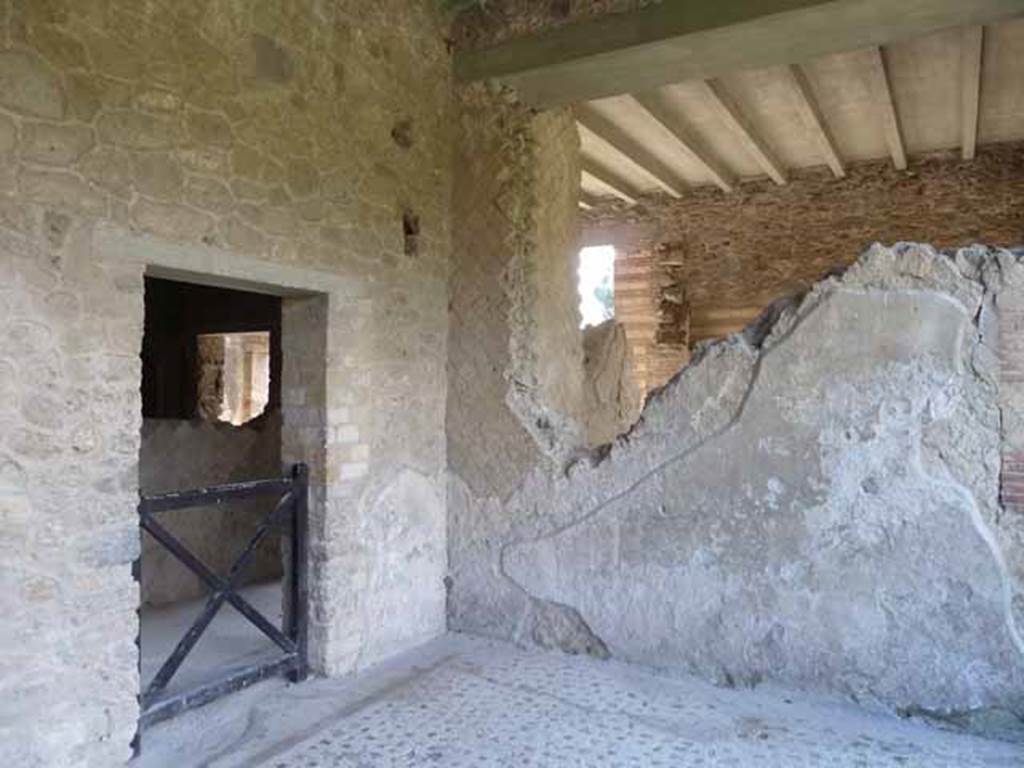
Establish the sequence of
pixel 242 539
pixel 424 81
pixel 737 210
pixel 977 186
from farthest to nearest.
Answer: pixel 737 210
pixel 977 186
pixel 242 539
pixel 424 81

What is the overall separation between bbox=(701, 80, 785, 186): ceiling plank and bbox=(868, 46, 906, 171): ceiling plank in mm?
935

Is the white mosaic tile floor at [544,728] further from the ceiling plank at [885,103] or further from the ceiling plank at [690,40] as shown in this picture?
the ceiling plank at [885,103]

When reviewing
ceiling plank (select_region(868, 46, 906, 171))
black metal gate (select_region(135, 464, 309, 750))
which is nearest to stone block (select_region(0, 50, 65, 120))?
black metal gate (select_region(135, 464, 309, 750))

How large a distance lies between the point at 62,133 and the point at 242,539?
12.4 ft

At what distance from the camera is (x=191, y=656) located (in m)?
4.02

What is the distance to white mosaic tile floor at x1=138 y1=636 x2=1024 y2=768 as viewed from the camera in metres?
2.99

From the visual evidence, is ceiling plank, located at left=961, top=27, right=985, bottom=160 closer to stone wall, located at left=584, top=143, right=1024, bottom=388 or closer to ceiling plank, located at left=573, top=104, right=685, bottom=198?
stone wall, located at left=584, top=143, right=1024, bottom=388

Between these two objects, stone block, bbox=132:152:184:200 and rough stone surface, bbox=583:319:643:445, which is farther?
rough stone surface, bbox=583:319:643:445

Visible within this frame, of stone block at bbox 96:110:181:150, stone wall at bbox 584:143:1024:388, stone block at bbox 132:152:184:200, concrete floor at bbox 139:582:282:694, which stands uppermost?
stone wall at bbox 584:143:1024:388

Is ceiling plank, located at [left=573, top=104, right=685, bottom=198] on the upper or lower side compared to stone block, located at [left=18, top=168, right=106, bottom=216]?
upper

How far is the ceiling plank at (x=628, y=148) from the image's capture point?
6.00m

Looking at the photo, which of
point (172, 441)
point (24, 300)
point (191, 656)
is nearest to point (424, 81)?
point (24, 300)

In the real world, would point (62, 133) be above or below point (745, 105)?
below

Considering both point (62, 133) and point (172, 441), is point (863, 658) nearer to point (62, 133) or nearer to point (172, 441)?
point (62, 133)
